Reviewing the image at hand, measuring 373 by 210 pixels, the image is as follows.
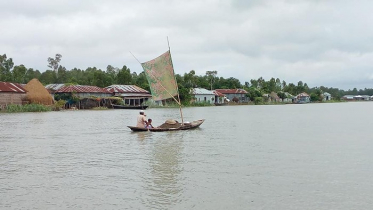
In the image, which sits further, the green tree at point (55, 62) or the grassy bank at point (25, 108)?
the green tree at point (55, 62)

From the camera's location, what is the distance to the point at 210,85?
7606cm

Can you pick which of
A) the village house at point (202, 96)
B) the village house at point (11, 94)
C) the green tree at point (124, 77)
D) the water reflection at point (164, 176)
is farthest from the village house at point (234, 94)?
the water reflection at point (164, 176)

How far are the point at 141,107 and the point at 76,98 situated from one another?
7663mm

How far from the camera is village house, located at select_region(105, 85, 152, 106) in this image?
5038cm

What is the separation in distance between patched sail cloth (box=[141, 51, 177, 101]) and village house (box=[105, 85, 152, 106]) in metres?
32.3

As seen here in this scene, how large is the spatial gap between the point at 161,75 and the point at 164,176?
10.5 meters

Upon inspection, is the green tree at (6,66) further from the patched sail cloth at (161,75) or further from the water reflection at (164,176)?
the water reflection at (164,176)

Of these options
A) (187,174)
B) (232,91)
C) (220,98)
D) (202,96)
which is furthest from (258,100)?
(187,174)

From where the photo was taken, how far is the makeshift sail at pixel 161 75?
18.1 m

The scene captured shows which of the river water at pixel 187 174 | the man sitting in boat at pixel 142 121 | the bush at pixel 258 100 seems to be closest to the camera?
the river water at pixel 187 174

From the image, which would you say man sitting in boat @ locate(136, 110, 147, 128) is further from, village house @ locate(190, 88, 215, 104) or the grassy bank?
village house @ locate(190, 88, 215, 104)

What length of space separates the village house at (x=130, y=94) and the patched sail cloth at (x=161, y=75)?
106 ft

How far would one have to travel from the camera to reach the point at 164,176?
8109 millimetres

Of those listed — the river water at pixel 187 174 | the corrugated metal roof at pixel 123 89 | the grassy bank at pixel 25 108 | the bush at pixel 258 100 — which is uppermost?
the corrugated metal roof at pixel 123 89
